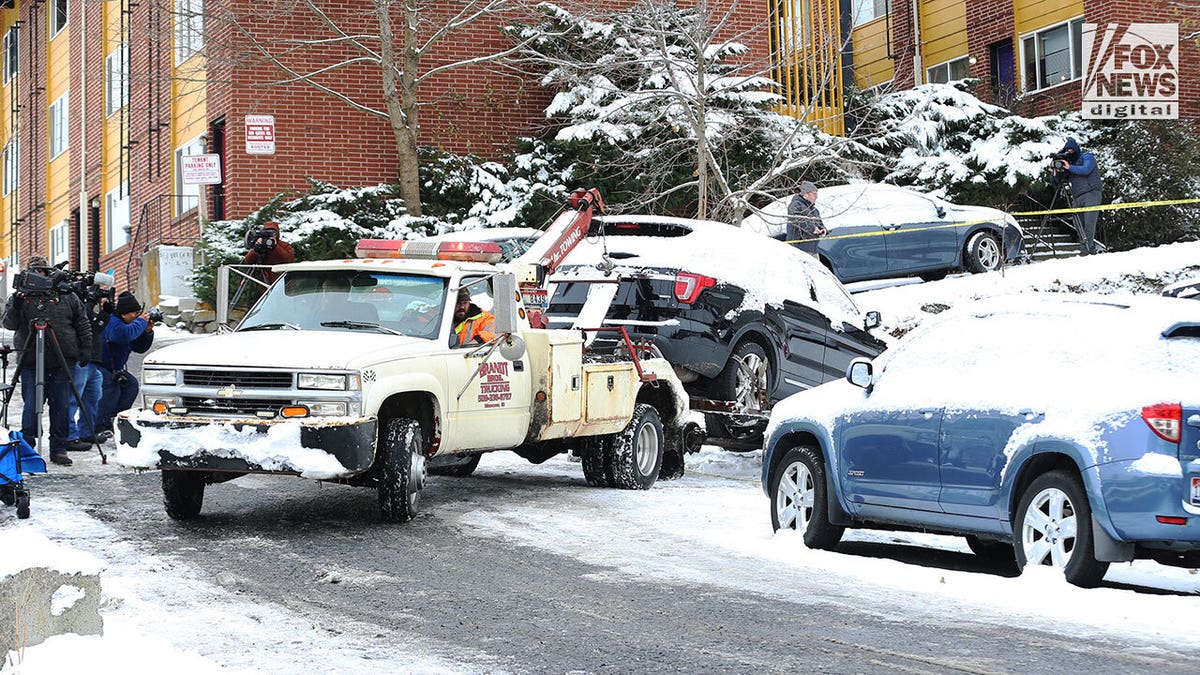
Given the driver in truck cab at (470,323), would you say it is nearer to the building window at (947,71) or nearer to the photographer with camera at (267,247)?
the photographer with camera at (267,247)

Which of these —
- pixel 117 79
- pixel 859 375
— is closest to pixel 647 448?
pixel 859 375

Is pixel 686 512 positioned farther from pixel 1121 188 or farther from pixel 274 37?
pixel 1121 188

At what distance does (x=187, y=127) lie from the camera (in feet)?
92.9

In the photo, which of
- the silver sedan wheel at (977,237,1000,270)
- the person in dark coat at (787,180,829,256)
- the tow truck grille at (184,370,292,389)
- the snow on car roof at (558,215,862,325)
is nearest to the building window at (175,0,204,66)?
the person in dark coat at (787,180,829,256)

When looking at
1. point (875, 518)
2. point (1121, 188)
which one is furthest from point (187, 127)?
point (875, 518)

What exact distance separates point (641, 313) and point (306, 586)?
602 cm

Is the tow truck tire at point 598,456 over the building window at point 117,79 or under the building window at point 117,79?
under

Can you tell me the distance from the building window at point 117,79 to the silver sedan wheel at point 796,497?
78.3 ft

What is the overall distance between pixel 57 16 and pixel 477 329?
1226 inches

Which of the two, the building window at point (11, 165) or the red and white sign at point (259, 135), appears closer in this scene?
the red and white sign at point (259, 135)

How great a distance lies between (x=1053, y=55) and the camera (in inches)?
1248

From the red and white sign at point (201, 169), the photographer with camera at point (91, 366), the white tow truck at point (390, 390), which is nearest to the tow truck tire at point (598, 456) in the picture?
the white tow truck at point (390, 390)

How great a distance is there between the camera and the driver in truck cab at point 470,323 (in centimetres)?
1166

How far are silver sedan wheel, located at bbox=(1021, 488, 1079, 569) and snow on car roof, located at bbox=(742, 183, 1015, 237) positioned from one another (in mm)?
13644
